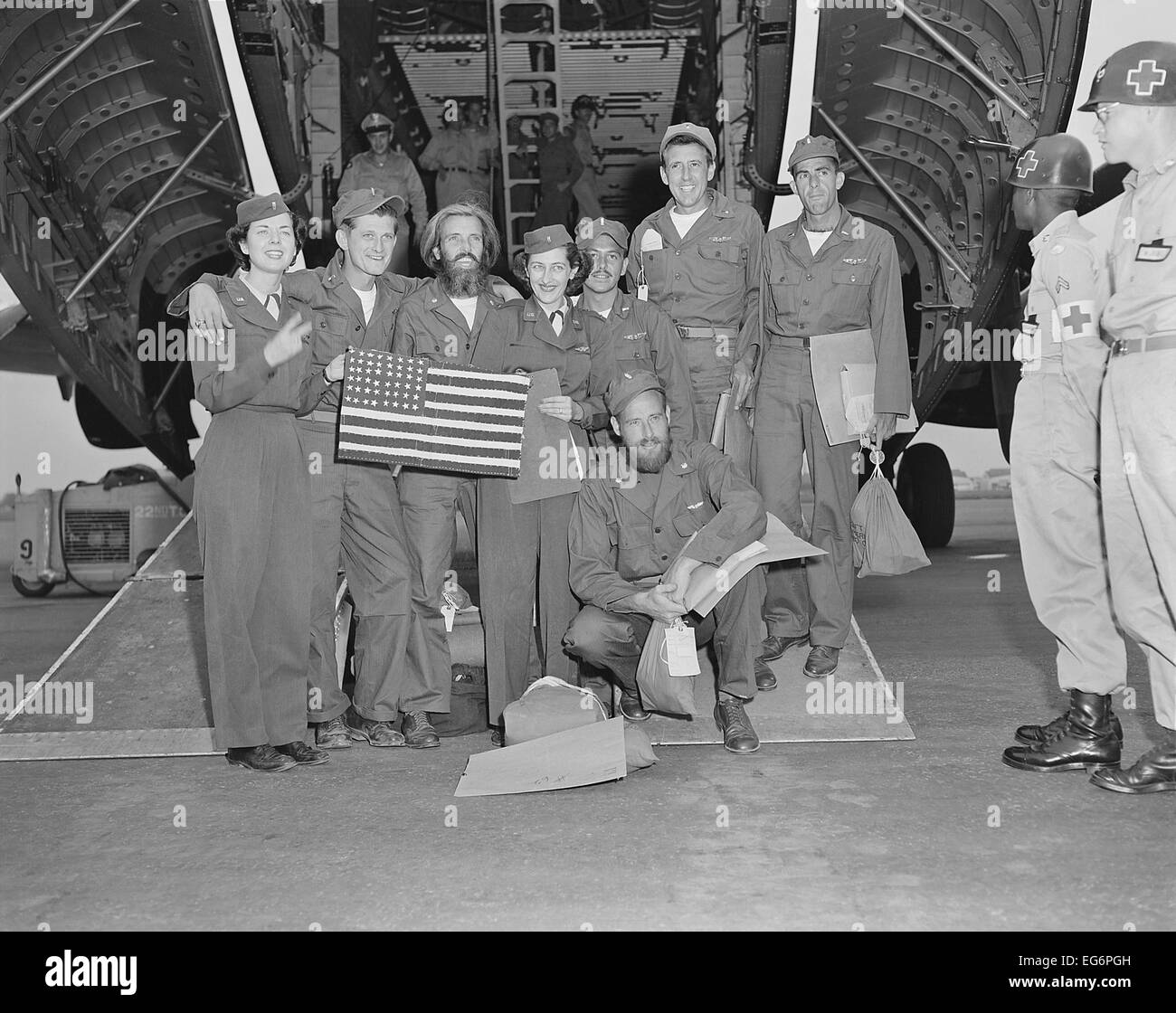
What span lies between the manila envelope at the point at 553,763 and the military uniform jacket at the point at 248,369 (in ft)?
4.47

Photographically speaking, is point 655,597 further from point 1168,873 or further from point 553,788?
point 1168,873

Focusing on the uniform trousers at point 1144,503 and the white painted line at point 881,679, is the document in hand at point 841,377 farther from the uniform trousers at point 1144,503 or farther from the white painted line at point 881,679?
the uniform trousers at point 1144,503

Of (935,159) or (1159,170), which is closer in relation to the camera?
(1159,170)

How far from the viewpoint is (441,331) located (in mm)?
4570

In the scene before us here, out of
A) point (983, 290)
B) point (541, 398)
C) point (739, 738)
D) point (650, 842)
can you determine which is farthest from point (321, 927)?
point (983, 290)

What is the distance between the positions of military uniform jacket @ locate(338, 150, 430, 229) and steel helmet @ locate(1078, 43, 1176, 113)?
5769 millimetres

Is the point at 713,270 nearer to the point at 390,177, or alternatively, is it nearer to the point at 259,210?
the point at 259,210

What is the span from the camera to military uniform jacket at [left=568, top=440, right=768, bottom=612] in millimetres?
4449

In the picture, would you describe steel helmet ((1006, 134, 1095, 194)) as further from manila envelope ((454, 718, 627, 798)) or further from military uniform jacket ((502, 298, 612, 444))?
manila envelope ((454, 718, 627, 798))

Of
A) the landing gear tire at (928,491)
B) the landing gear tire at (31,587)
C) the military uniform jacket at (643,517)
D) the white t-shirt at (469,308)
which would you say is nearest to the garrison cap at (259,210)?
the white t-shirt at (469,308)

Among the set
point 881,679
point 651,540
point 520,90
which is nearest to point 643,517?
point 651,540

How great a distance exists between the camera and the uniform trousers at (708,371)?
16.9ft

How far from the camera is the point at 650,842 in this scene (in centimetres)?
328

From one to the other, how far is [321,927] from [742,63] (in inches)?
276
